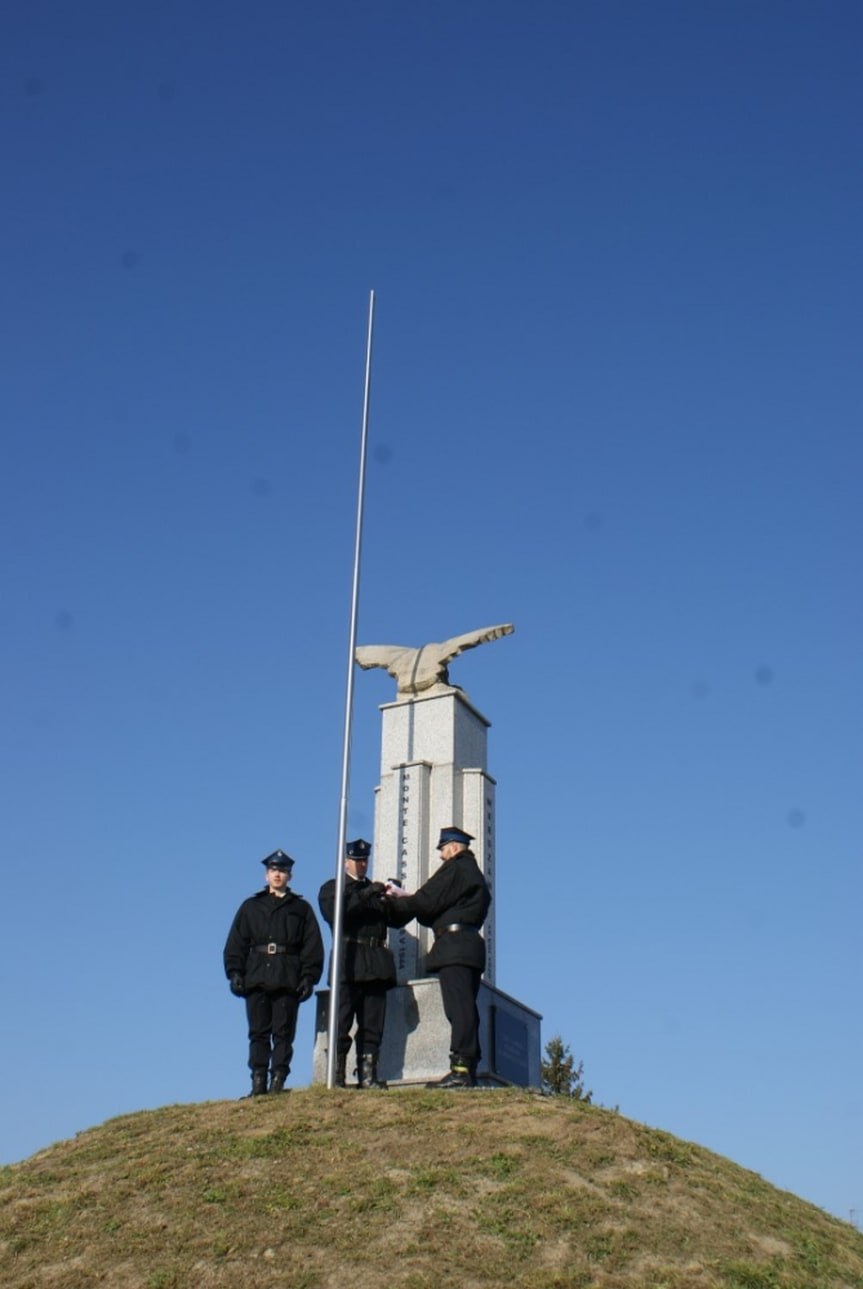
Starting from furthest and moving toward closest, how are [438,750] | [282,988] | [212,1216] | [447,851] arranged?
1. [438,750]
2. [447,851]
3. [282,988]
4. [212,1216]

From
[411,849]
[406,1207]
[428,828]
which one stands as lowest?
[406,1207]

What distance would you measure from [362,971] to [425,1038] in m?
1.00

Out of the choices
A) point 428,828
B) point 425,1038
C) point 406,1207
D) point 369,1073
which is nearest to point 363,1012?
point 369,1073

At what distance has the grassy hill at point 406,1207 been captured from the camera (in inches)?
322

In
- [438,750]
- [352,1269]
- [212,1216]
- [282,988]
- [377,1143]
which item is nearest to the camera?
[352,1269]

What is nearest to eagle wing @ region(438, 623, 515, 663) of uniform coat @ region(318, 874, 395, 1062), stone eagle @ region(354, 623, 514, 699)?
stone eagle @ region(354, 623, 514, 699)

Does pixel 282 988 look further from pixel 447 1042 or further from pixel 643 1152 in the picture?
pixel 643 1152

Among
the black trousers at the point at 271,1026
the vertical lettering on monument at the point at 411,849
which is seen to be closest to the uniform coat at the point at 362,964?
the black trousers at the point at 271,1026

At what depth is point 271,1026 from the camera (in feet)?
39.6

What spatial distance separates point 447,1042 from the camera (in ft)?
41.5

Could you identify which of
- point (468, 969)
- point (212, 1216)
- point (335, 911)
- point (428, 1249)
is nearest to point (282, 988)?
point (335, 911)

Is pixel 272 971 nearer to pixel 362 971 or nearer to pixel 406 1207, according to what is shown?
pixel 362 971

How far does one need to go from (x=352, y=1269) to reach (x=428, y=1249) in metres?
0.50

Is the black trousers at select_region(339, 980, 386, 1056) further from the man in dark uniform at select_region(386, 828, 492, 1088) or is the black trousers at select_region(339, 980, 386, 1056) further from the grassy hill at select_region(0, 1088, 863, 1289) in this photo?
the grassy hill at select_region(0, 1088, 863, 1289)
